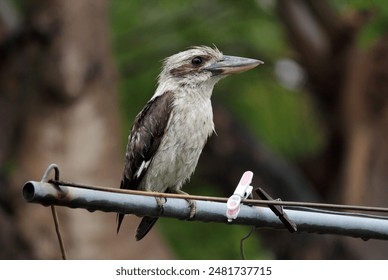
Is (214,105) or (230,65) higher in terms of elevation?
(230,65)

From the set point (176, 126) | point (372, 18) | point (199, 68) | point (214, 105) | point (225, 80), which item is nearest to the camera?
point (176, 126)

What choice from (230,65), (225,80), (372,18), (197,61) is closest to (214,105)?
(225,80)

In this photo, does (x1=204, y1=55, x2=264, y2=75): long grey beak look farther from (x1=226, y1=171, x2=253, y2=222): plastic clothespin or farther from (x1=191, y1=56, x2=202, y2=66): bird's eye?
(x1=226, y1=171, x2=253, y2=222): plastic clothespin

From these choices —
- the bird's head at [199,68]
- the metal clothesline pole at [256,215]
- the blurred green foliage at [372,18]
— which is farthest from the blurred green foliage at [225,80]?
the metal clothesline pole at [256,215]

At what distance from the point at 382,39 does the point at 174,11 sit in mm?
2951

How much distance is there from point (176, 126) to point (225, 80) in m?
7.21

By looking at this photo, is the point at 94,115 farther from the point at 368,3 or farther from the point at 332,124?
the point at 368,3

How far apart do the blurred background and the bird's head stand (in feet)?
12.2

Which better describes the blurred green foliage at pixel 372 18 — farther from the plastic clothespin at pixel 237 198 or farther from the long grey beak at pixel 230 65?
the plastic clothespin at pixel 237 198

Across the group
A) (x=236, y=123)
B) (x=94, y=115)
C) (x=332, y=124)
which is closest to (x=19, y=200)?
(x=94, y=115)

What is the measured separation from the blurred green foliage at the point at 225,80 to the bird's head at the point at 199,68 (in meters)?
5.77

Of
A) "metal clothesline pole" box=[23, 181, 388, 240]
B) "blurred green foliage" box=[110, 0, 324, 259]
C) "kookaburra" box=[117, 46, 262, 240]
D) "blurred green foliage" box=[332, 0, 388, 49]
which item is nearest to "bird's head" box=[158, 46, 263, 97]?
"kookaburra" box=[117, 46, 262, 240]

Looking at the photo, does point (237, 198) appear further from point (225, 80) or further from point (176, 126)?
point (225, 80)

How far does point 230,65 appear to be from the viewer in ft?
18.4
